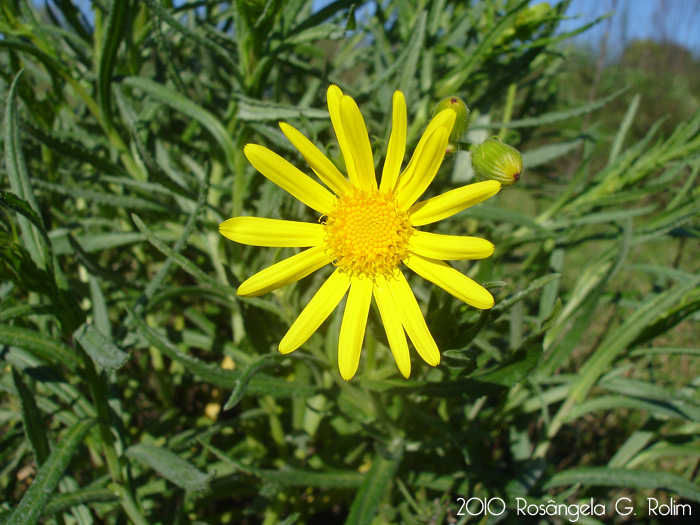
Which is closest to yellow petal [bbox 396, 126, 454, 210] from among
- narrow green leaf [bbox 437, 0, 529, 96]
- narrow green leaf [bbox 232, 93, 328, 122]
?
narrow green leaf [bbox 232, 93, 328, 122]

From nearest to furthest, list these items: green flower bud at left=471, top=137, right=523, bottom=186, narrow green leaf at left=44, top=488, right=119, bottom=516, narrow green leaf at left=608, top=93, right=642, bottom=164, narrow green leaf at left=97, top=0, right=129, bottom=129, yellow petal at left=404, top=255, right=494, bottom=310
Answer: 1. yellow petal at left=404, top=255, right=494, bottom=310
2. green flower bud at left=471, top=137, right=523, bottom=186
3. narrow green leaf at left=44, top=488, right=119, bottom=516
4. narrow green leaf at left=97, top=0, right=129, bottom=129
5. narrow green leaf at left=608, top=93, right=642, bottom=164

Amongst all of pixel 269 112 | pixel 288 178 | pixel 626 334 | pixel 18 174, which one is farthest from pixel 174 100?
pixel 626 334

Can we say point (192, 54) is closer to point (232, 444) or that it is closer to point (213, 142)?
point (213, 142)

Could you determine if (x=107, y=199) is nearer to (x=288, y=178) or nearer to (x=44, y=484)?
(x=288, y=178)

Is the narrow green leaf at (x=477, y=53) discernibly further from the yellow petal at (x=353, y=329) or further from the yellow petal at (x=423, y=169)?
the yellow petal at (x=353, y=329)

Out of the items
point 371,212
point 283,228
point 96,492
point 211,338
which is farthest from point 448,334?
point 96,492

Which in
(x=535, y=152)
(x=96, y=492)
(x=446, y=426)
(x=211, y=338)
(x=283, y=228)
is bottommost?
(x=96, y=492)

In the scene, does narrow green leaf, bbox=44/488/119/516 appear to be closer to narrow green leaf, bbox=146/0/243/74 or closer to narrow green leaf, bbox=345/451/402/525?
narrow green leaf, bbox=345/451/402/525
